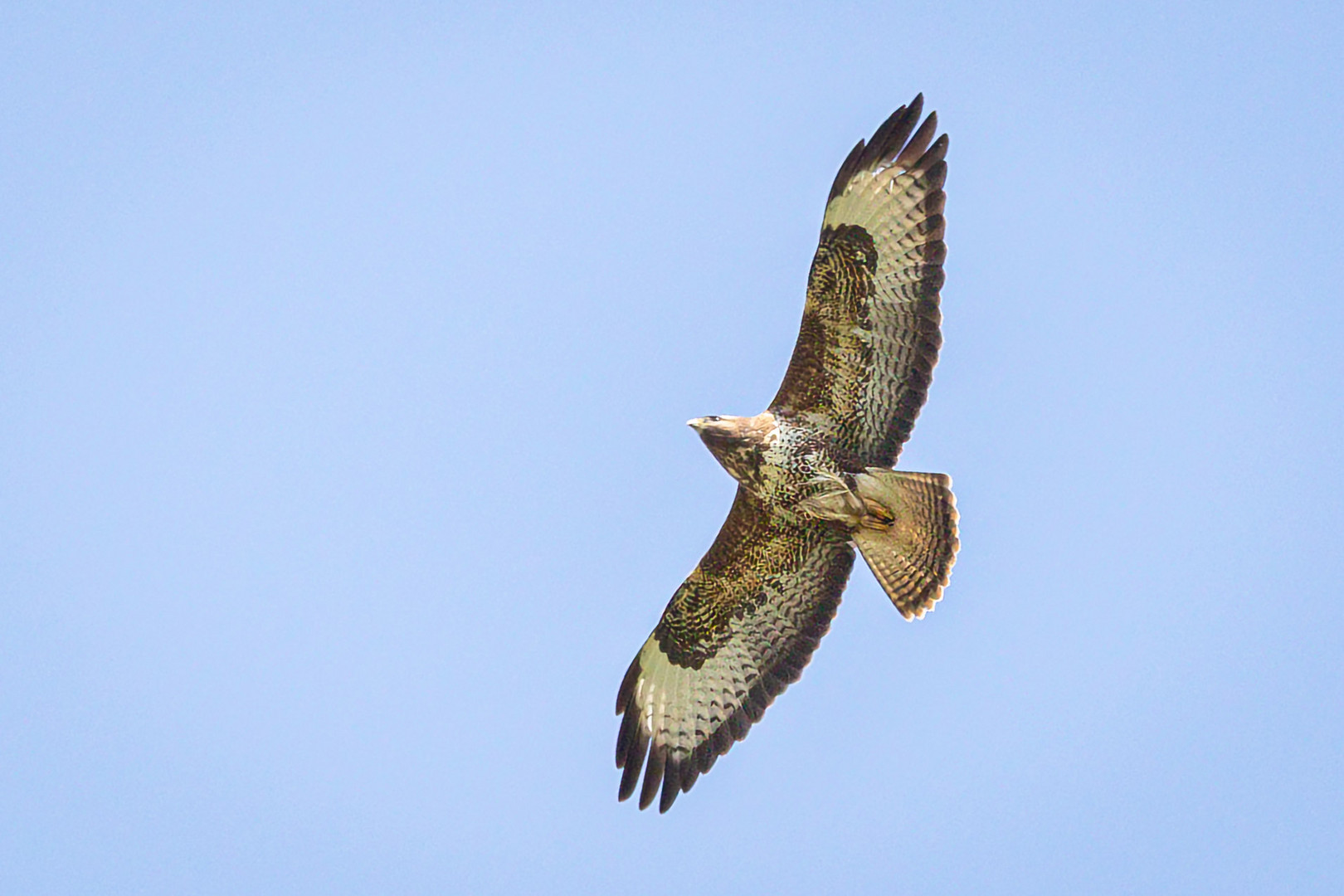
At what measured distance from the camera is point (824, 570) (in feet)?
35.1

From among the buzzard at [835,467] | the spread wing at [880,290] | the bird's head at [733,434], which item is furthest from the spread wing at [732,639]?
the spread wing at [880,290]

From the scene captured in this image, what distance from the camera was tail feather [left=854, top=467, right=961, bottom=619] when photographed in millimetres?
9773

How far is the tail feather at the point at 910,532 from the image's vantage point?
9.77 m

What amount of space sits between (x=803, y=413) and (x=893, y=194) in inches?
57.1

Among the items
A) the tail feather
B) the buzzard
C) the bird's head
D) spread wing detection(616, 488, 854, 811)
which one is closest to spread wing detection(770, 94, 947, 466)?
the buzzard

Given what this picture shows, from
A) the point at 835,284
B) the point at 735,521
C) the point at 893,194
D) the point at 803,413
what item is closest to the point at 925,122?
the point at 893,194

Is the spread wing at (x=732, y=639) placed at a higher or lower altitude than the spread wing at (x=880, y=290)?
lower

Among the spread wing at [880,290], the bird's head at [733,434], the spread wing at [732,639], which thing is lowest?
the spread wing at [732,639]

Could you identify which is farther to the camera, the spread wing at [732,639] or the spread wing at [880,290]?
the spread wing at [732,639]

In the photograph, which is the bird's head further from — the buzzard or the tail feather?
the tail feather

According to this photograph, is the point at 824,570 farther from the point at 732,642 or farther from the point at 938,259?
the point at 938,259

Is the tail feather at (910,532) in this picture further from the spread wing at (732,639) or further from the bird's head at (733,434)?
the bird's head at (733,434)

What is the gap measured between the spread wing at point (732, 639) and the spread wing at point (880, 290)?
96cm

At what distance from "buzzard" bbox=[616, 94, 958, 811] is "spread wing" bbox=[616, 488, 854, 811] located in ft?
0.04
